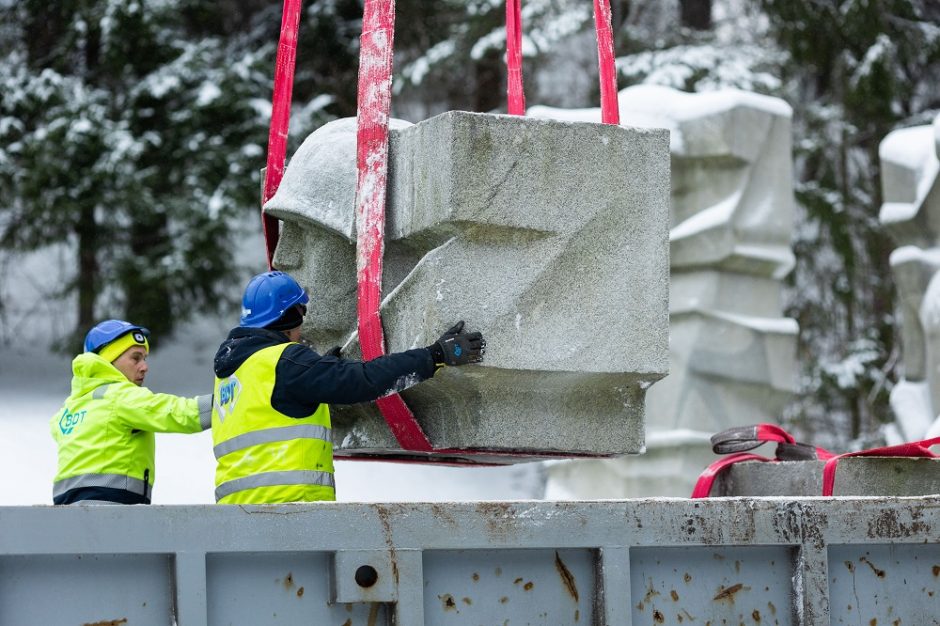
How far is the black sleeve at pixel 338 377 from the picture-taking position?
10.7 feet

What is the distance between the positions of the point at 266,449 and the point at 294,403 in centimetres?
14

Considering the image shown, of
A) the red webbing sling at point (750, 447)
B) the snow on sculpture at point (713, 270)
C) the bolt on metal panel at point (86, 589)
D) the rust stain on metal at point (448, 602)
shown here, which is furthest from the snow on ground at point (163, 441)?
the bolt on metal panel at point (86, 589)

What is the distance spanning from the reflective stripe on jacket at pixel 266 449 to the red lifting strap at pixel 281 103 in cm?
74

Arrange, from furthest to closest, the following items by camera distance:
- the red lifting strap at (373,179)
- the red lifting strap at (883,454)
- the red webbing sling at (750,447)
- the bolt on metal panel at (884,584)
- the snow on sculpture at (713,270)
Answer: the snow on sculpture at (713,270), the red webbing sling at (750,447), the red lifting strap at (883,454), the red lifting strap at (373,179), the bolt on metal panel at (884,584)

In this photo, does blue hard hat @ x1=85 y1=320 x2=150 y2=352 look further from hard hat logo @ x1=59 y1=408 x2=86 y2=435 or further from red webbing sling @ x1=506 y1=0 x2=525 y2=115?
red webbing sling @ x1=506 y1=0 x2=525 y2=115

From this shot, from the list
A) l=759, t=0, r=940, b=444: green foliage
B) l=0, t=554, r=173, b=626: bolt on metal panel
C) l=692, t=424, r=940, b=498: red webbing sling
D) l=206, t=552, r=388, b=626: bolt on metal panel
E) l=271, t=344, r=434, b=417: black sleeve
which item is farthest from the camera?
l=759, t=0, r=940, b=444: green foliage

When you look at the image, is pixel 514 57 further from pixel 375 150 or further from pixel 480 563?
pixel 480 563

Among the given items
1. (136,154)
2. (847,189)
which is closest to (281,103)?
(136,154)

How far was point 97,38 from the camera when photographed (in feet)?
43.2

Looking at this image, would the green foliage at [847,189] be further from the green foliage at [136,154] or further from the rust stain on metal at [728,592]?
the rust stain on metal at [728,592]

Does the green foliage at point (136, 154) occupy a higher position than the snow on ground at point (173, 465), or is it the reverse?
the green foliage at point (136, 154)

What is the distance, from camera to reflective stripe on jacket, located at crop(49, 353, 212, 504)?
12.4ft

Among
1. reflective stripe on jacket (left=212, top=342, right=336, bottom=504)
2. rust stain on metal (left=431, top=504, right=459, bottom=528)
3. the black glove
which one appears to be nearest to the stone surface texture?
the black glove

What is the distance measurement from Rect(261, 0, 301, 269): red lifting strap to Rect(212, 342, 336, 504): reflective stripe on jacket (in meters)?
0.74
